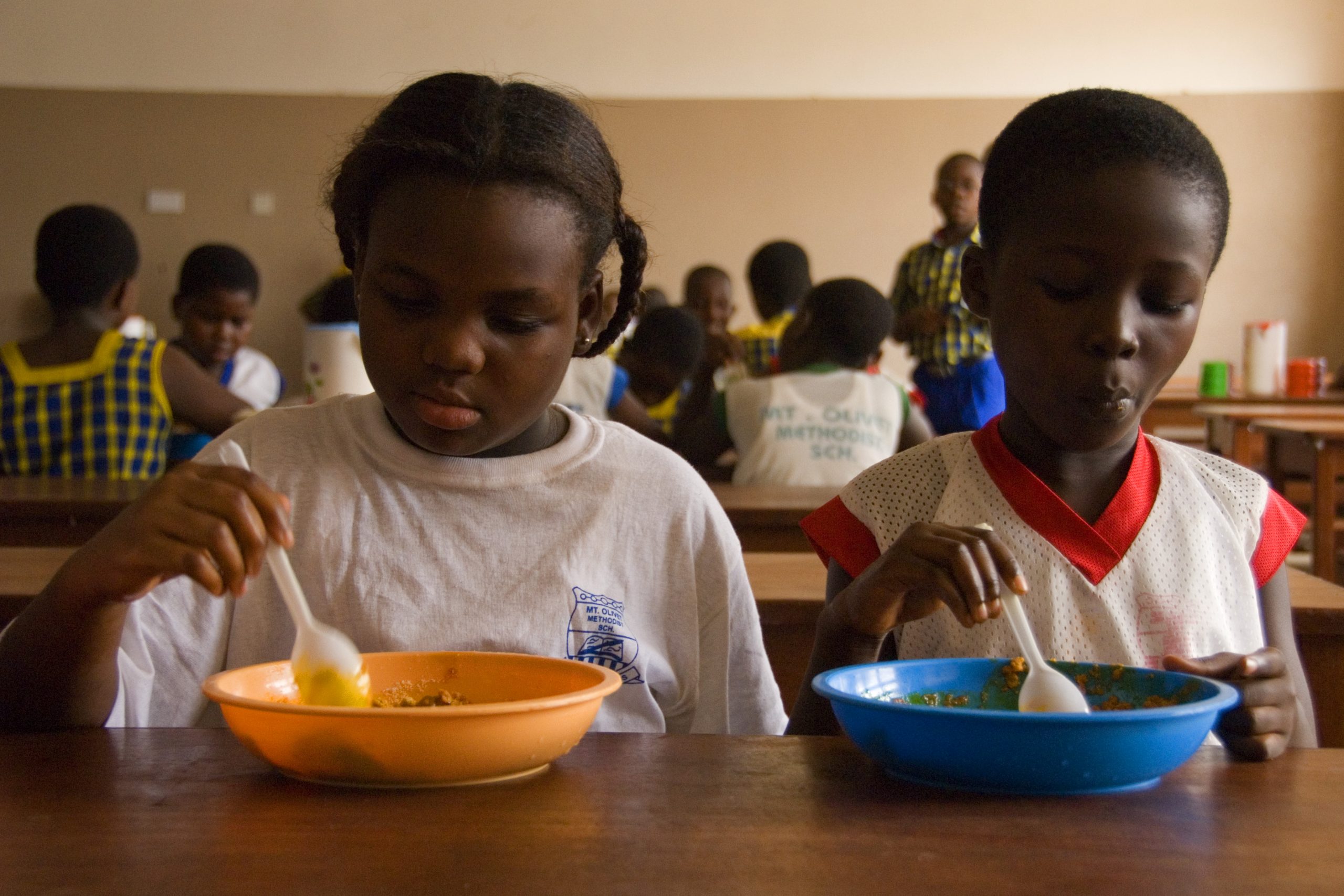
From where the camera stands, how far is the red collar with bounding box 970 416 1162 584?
43.8 inches

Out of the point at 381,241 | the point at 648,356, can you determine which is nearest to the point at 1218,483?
the point at 381,241

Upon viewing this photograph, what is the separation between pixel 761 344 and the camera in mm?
4949

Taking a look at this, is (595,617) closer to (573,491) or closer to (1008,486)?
(573,491)

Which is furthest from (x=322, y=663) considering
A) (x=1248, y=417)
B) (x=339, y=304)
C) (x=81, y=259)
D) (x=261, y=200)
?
(x=261, y=200)

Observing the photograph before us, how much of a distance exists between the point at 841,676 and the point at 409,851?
1.05 feet

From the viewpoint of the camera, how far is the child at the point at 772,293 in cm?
494

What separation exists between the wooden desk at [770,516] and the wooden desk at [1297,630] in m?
0.50

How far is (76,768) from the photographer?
786 mm

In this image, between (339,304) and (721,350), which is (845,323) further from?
(339,304)

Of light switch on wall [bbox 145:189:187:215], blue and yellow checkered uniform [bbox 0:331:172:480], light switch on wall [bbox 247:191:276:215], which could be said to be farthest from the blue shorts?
light switch on wall [bbox 145:189:187:215]

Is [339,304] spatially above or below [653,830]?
above

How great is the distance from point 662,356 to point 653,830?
154 inches

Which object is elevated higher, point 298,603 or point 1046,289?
point 1046,289

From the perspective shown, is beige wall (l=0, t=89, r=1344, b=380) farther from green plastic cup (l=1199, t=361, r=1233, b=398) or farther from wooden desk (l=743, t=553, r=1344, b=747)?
wooden desk (l=743, t=553, r=1344, b=747)
